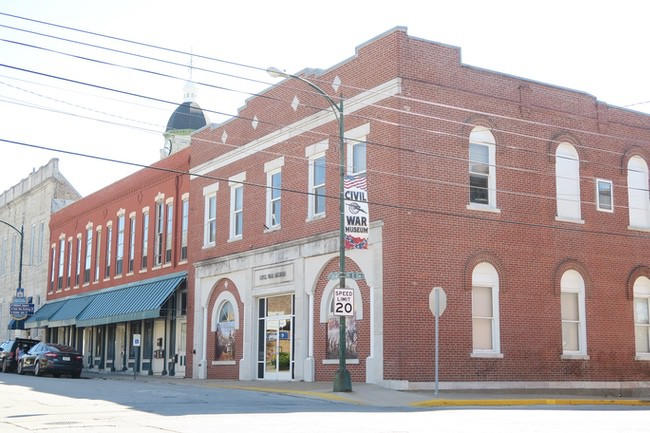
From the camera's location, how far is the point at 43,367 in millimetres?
36344

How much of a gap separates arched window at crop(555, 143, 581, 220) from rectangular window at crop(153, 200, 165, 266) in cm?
1935

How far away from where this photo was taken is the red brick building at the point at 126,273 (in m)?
38.2

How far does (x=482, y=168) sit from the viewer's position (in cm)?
2652

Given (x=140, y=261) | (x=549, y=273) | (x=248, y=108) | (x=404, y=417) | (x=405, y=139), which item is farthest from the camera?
(x=140, y=261)

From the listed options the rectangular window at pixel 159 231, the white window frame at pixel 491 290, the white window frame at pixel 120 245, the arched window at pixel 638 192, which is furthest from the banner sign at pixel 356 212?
the white window frame at pixel 120 245

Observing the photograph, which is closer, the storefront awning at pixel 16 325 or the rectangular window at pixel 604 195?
the rectangular window at pixel 604 195

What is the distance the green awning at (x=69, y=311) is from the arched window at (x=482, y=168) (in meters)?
26.7

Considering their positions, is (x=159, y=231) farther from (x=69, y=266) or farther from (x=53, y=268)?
(x=53, y=268)

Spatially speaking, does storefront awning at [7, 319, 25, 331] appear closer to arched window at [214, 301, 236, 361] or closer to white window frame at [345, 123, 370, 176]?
arched window at [214, 301, 236, 361]

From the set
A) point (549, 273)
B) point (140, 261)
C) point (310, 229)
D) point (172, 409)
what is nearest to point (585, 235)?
point (549, 273)

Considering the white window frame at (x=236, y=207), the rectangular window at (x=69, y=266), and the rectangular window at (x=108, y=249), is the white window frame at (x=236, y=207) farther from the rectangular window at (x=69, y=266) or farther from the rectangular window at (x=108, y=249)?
the rectangular window at (x=69, y=266)

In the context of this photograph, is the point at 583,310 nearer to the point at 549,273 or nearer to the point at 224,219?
the point at 549,273

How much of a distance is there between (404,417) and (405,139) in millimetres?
10529

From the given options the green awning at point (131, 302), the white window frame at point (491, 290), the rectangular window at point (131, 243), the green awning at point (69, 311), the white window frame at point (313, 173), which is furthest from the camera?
the green awning at point (69, 311)
